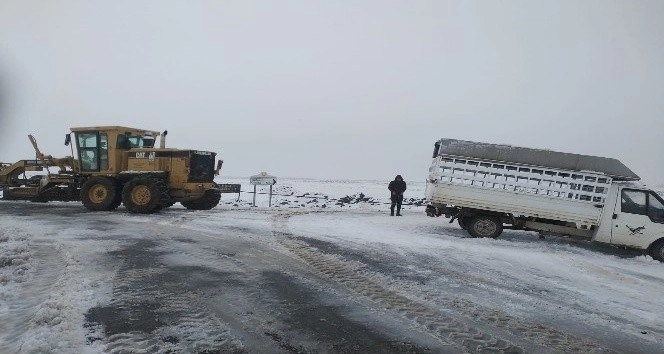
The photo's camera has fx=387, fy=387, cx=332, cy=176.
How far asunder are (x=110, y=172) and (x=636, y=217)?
16.2 m

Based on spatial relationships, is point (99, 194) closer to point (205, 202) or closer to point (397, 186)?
point (205, 202)

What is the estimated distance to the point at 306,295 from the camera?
499 cm

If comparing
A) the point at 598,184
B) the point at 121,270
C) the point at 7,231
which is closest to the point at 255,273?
the point at 121,270

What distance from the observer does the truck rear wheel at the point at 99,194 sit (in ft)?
44.0

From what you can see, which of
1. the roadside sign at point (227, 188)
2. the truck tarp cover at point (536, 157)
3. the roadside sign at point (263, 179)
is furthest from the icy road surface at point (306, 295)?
the roadside sign at point (263, 179)

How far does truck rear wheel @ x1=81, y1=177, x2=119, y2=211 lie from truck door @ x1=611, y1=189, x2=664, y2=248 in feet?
50.2

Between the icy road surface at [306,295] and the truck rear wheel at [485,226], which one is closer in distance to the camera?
the icy road surface at [306,295]

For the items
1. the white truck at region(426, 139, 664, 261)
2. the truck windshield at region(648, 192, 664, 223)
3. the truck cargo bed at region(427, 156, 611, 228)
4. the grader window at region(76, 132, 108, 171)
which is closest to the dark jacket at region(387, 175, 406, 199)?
the white truck at region(426, 139, 664, 261)

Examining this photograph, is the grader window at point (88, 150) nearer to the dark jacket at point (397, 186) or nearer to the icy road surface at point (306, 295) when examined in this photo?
the icy road surface at point (306, 295)

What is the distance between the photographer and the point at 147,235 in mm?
8812

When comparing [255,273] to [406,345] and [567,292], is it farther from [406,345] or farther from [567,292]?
[567,292]

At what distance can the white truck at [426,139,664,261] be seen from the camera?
988 cm

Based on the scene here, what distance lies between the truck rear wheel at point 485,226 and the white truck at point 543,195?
0.03 meters

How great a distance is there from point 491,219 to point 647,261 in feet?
11.8
